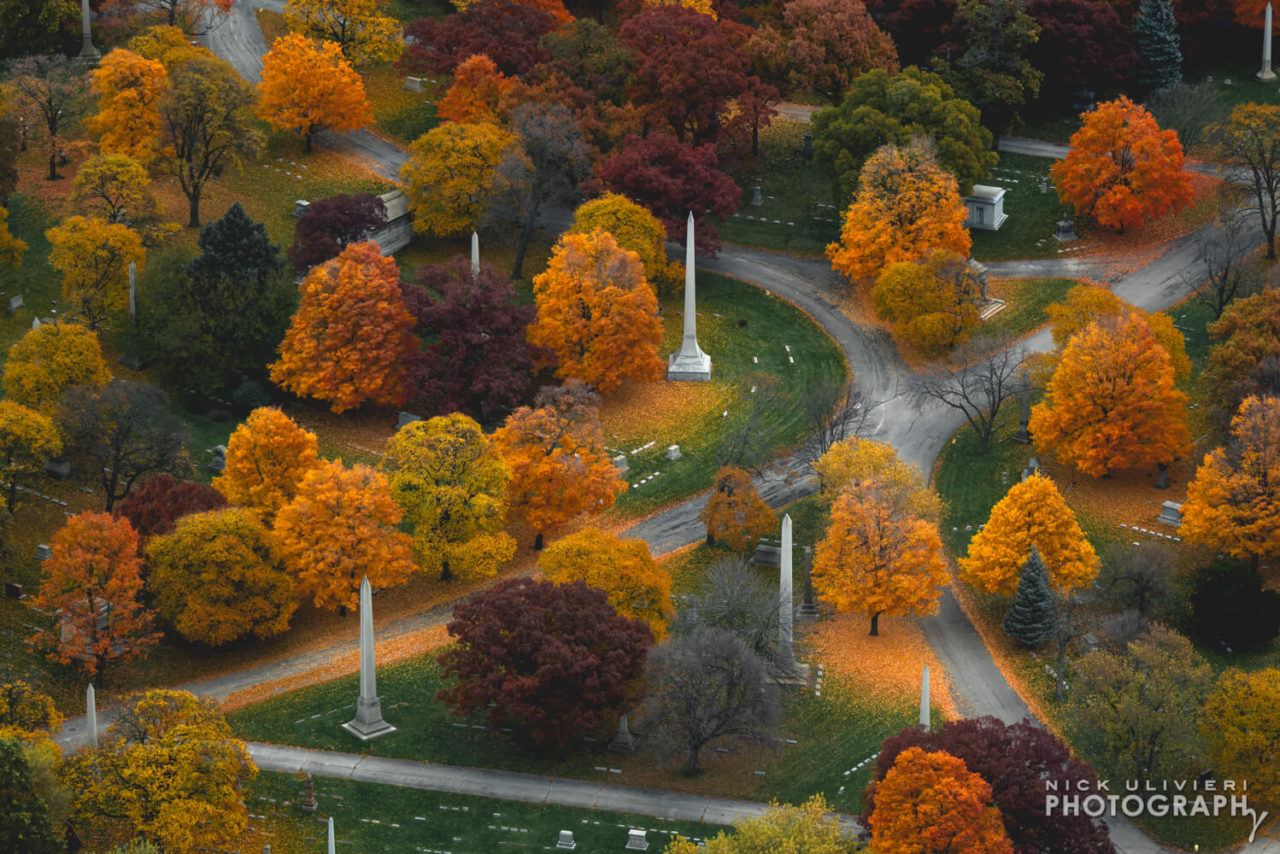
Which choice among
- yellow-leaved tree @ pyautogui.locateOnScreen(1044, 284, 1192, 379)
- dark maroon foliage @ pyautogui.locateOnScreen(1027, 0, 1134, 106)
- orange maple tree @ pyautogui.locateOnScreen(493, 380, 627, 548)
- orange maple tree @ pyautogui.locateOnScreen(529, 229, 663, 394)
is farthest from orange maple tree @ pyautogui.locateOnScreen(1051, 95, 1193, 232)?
orange maple tree @ pyautogui.locateOnScreen(493, 380, 627, 548)

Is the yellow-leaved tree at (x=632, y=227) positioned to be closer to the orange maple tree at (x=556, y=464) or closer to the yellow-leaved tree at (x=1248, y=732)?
the orange maple tree at (x=556, y=464)

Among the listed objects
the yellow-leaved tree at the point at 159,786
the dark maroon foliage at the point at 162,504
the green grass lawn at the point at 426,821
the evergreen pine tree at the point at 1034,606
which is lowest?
the green grass lawn at the point at 426,821

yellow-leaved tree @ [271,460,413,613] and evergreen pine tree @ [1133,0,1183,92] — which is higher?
evergreen pine tree @ [1133,0,1183,92]

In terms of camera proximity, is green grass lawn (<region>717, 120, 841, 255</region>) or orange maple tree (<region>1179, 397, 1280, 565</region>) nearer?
orange maple tree (<region>1179, 397, 1280, 565</region>)

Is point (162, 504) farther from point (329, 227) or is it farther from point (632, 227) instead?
point (632, 227)

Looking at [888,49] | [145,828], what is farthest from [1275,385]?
[145,828]

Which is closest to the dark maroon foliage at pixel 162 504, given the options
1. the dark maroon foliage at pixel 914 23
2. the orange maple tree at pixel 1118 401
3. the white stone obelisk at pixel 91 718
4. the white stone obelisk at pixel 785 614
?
the white stone obelisk at pixel 91 718

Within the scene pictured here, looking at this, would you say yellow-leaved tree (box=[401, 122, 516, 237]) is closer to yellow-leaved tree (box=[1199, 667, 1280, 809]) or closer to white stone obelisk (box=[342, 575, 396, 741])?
white stone obelisk (box=[342, 575, 396, 741])
